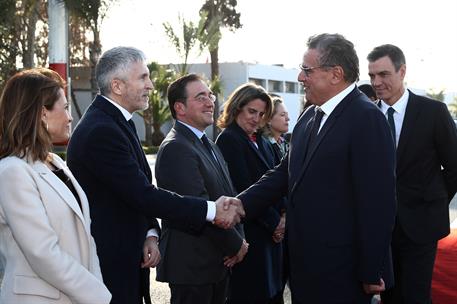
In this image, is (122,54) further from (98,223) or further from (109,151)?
(98,223)

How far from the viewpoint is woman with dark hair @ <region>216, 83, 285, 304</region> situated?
194 inches

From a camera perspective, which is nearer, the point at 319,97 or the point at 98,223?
the point at 98,223

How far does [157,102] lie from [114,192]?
31.1 meters

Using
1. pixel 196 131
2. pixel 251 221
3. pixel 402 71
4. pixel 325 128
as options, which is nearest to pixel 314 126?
pixel 325 128

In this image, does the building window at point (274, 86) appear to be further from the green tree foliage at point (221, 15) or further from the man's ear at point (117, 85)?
the man's ear at point (117, 85)

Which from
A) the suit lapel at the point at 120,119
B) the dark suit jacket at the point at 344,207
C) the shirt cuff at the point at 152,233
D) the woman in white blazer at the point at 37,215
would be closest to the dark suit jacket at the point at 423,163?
the dark suit jacket at the point at 344,207

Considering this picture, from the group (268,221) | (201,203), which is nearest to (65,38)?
(268,221)

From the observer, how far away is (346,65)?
352 cm

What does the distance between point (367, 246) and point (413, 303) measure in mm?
1471

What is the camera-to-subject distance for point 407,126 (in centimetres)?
447

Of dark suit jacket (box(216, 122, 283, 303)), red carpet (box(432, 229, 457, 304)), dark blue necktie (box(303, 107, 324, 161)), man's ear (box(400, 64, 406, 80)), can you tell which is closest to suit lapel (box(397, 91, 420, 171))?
man's ear (box(400, 64, 406, 80))

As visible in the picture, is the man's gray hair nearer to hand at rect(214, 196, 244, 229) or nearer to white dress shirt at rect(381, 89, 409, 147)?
hand at rect(214, 196, 244, 229)

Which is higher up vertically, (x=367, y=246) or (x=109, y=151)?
(x=109, y=151)

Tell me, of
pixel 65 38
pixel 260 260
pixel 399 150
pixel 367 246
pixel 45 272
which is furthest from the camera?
pixel 65 38
